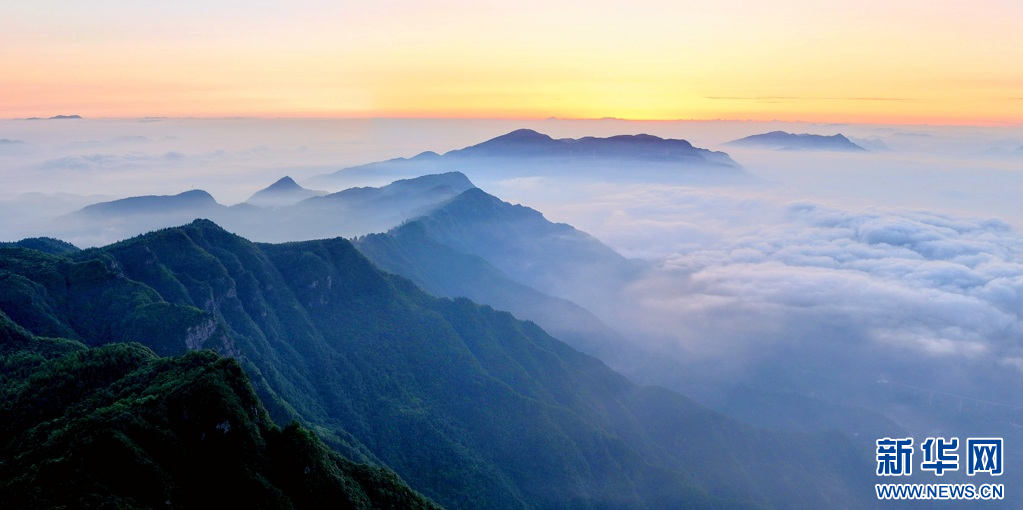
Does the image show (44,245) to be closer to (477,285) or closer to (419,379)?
(419,379)

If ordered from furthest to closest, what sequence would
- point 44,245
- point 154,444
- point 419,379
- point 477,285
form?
point 477,285
point 44,245
point 419,379
point 154,444

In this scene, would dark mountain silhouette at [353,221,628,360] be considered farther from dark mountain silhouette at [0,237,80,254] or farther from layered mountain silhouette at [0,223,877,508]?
dark mountain silhouette at [0,237,80,254]

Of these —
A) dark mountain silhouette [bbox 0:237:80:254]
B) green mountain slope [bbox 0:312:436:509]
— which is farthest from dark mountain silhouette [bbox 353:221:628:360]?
green mountain slope [bbox 0:312:436:509]

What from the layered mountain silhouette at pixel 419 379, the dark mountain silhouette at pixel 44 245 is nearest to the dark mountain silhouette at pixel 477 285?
the layered mountain silhouette at pixel 419 379

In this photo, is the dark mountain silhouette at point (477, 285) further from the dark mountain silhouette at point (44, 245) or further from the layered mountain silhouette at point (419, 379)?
the dark mountain silhouette at point (44, 245)

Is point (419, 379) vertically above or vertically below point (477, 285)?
below

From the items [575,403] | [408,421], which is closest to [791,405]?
[575,403]

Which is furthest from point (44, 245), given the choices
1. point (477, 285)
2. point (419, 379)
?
point (477, 285)
